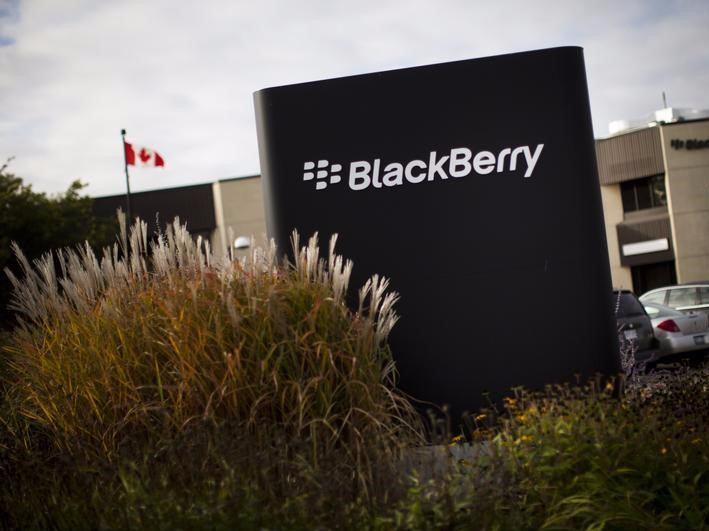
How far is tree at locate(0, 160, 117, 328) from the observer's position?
3120 cm

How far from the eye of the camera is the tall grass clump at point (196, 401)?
183 inches

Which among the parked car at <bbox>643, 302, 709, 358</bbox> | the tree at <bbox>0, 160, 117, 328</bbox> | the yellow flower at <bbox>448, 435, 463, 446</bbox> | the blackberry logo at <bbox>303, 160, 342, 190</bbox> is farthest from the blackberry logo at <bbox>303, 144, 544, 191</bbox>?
the tree at <bbox>0, 160, 117, 328</bbox>

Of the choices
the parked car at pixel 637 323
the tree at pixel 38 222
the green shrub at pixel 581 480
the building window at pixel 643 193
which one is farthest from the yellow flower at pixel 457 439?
the building window at pixel 643 193

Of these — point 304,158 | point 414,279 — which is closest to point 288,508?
point 414,279

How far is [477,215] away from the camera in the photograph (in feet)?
22.3

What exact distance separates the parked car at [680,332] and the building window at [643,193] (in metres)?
25.9

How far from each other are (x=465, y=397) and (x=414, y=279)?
910mm

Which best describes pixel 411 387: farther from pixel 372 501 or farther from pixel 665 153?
pixel 665 153

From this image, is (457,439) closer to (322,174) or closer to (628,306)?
(322,174)

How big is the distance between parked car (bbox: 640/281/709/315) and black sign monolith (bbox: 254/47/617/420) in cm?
1266

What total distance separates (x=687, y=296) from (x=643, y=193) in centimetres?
2290

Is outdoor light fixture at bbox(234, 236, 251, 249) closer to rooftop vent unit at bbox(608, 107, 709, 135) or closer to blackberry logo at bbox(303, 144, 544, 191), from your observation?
blackberry logo at bbox(303, 144, 544, 191)

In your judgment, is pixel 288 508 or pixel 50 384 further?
pixel 50 384

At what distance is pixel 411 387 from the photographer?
269 inches
